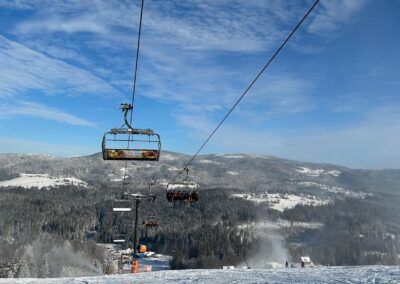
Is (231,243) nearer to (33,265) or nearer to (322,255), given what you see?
(322,255)

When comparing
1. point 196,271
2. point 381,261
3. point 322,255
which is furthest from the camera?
point 322,255

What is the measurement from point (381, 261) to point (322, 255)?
24176 millimetres

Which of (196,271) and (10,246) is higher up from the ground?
(196,271)

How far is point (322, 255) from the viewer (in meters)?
185

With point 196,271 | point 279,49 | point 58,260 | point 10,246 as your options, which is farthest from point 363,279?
point 10,246

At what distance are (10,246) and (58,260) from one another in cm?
3278

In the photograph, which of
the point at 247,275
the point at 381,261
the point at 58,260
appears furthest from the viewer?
the point at 381,261

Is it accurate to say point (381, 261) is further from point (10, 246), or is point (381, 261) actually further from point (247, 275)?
point (247, 275)

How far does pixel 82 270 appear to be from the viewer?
115562 millimetres

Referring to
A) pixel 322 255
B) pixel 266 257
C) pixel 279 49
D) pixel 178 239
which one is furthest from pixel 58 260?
pixel 279 49

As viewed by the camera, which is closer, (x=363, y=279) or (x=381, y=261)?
(x=363, y=279)

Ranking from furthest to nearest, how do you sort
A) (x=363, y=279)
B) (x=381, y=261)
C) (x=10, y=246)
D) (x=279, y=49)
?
1. (x=381, y=261)
2. (x=10, y=246)
3. (x=363, y=279)
4. (x=279, y=49)

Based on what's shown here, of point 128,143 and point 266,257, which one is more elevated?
point 128,143

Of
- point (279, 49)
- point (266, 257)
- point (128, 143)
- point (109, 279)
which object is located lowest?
point (266, 257)
